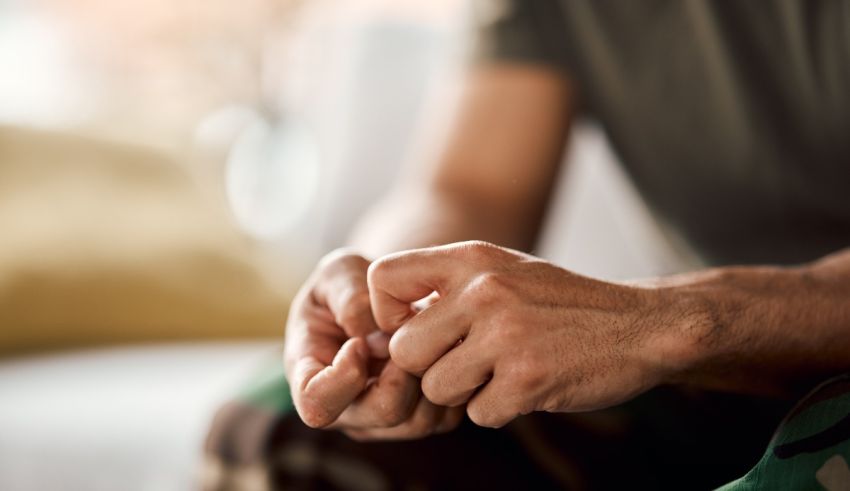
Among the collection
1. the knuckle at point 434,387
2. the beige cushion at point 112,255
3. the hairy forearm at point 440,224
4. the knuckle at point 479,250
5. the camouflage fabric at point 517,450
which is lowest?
the camouflage fabric at point 517,450

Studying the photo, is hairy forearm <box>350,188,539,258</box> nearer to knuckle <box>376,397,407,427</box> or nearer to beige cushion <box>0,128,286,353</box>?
knuckle <box>376,397,407,427</box>

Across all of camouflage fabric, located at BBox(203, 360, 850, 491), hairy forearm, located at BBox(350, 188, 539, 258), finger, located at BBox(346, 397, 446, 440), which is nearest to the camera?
finger, located at BBox(346, 397, 446, 440)

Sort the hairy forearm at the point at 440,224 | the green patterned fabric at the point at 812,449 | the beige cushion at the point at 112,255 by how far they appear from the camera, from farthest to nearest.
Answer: the beige cushion at the point at 112,255, the hairy forearm at the point at 440,224, the green patterned fabric at the point at 812,449

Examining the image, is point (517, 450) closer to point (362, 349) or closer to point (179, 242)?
point (362, 349)

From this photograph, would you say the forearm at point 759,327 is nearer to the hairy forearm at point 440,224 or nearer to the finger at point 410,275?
the finger at point 410,275

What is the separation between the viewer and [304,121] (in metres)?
1.86

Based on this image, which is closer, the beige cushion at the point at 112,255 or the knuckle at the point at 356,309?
the knuckle at the point at 356,309

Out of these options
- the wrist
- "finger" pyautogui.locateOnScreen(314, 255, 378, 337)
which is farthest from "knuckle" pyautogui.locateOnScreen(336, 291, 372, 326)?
the wrist

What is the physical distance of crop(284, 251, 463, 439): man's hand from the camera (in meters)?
0.38

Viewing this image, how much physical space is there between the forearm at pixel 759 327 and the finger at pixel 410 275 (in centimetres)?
11

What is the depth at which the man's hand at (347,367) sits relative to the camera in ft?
1.25

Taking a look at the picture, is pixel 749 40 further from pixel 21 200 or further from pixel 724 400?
pixel 21 200

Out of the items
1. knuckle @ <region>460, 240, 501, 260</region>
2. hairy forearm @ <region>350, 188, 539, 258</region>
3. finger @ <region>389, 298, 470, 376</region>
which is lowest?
finger @ <region>389, 298, 470, 376</region>

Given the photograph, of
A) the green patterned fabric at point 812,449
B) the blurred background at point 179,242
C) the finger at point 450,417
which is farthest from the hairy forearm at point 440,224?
the green patterned fabric at point 812,449
